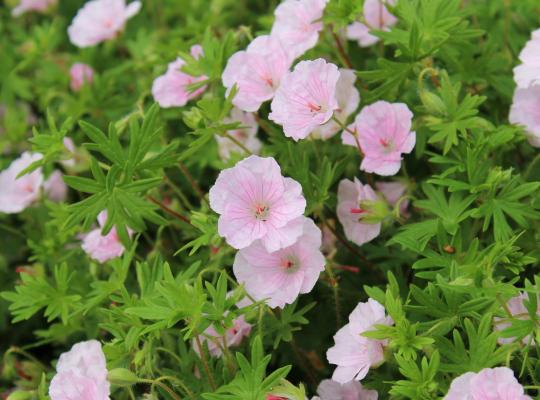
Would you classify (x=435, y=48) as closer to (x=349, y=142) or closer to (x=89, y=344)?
(x=349, y=142)

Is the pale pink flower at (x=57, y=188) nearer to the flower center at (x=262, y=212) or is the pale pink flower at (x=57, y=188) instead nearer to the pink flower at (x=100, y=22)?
the pink flower at (x=100, y=22)

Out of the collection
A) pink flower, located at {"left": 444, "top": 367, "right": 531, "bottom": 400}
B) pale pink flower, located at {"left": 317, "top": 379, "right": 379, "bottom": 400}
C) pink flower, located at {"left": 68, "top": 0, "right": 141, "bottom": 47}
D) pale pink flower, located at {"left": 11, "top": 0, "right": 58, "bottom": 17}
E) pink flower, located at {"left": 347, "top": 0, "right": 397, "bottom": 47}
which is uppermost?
pink flower, located at {"left": 347, "top": 0, "right": 397, "bottom": 47}

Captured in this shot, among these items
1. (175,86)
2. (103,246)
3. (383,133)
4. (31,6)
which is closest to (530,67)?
(383,133)

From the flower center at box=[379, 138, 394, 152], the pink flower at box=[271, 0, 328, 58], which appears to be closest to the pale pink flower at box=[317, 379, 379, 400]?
the flower center at box=[379, 138, 394, 152]

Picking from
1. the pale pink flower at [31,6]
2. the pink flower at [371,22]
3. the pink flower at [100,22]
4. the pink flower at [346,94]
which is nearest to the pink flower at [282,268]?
the pink flower at [346,94]

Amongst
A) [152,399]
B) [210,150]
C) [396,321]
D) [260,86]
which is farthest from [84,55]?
[396,321]

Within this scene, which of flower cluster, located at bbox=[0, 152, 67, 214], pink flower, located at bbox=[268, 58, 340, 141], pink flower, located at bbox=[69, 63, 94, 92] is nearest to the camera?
pink flower, located at bbox=[268, 58, 340, 141]

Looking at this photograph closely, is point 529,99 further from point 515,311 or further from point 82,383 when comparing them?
point 82,383

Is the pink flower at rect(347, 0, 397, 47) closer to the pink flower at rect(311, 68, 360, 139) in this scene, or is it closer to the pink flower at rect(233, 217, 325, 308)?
the pink flower at rect(311, 68, 360, 139)
